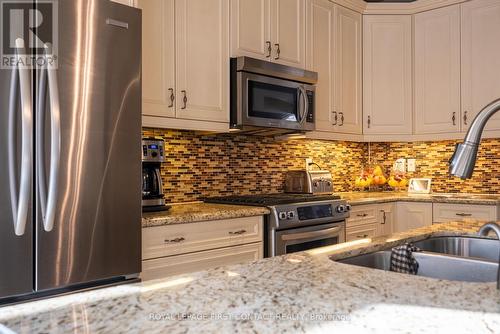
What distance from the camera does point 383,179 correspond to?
4543 mm

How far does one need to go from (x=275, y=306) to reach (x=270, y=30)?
2884mm

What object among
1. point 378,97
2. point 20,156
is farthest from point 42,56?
point 378,97

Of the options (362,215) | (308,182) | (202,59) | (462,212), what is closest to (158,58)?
(202,59)

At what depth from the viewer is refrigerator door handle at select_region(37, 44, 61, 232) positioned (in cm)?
180

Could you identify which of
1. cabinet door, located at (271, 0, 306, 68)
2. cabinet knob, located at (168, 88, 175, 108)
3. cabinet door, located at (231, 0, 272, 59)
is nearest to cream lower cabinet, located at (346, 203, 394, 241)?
cabinet door, located at (271, 0, 306, 68)

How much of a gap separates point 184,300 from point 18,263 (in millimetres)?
1154

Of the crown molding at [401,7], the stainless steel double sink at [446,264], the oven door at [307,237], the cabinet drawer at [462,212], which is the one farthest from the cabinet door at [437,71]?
the stainless steel double sink at [446,264]

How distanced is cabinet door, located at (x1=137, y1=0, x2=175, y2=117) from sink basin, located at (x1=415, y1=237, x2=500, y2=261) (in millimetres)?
1638

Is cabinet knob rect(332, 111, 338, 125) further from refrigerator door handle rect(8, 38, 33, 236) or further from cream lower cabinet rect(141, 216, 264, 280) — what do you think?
refrigerator door handle rect(8, 38, 33, 236)

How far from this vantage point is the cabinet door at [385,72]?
14.5ft

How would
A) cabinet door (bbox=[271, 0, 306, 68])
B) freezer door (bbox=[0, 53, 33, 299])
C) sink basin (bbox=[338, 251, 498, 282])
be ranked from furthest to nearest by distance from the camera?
cabinet door (bbox=[271, 0, 306, 68]) → freezer door (bbox=[0, 53, 33, 299]) → sink basin (bbox=[338, 251, 498, 282])

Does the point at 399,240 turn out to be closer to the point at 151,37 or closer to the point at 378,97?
the point at 151,37

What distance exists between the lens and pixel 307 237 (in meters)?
3.08

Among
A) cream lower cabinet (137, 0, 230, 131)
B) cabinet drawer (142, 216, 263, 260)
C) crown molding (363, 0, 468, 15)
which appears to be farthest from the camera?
crown molding (363, 0, 468, 15)
